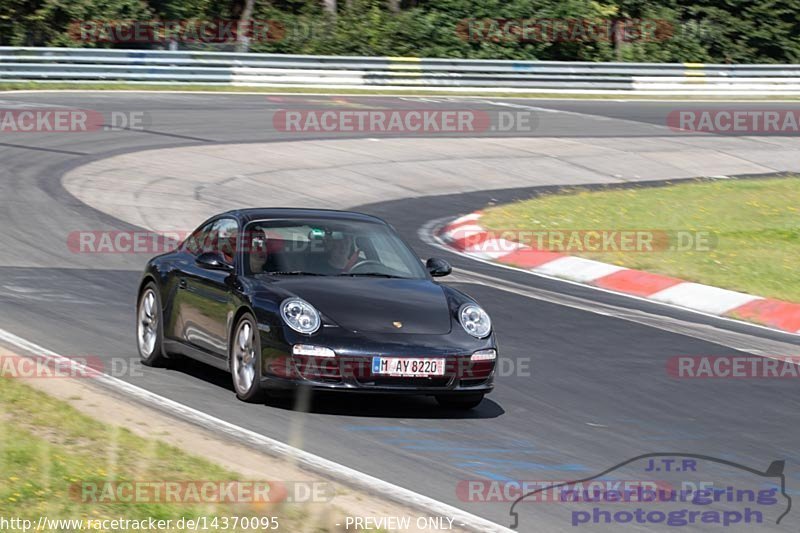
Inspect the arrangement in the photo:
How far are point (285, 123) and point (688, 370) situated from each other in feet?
64.5

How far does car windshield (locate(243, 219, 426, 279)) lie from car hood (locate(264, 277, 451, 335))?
20 cm

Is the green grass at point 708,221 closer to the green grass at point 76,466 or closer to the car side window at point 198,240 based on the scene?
the car side window at point 198,240

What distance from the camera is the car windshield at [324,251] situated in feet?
→ 32.1

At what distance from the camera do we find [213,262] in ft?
31.9

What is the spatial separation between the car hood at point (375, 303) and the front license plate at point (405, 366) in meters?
0.22

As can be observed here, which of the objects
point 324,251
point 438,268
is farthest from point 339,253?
point 438,268

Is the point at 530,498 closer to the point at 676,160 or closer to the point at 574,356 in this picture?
the point at 574,356

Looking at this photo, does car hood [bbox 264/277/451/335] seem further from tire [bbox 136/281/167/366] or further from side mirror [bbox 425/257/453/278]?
tire [bbox 136/281/167/366]

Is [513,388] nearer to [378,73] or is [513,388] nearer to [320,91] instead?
[320,91]

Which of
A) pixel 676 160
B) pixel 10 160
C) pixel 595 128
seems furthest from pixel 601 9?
pixel 10 160

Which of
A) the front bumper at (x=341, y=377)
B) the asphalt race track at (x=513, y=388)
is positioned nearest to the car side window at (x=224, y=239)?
the asphalt race track at (x=513, y=388)

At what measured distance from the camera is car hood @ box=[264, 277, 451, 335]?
905 cm

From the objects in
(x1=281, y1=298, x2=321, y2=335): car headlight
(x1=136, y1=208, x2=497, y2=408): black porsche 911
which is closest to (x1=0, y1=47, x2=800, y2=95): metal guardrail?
(x1=136, y1=208, x2=497, y2=408): black porsche 911

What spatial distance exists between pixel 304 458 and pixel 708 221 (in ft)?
46.2
